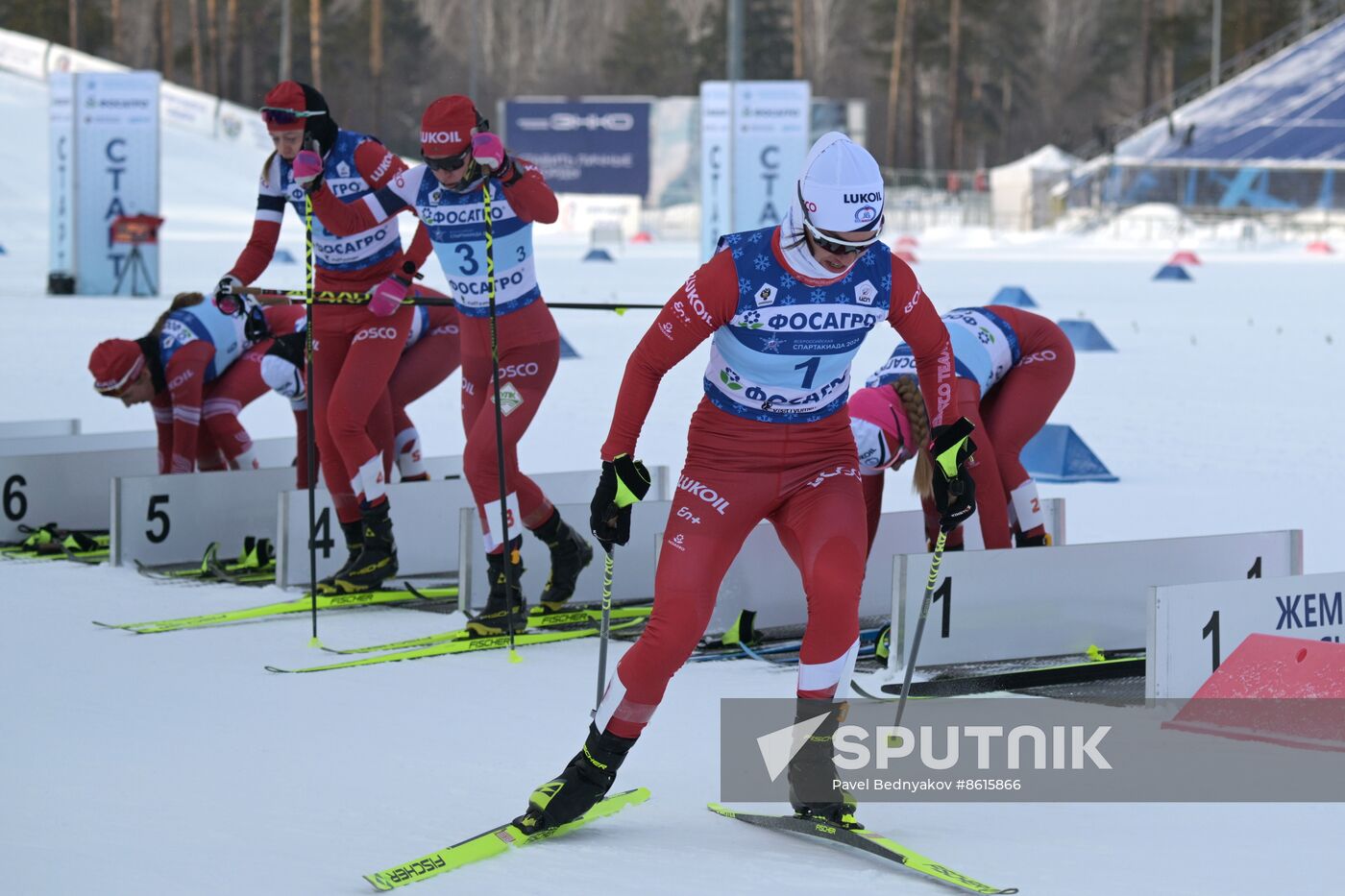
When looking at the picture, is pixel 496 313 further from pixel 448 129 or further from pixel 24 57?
pixel 24 57

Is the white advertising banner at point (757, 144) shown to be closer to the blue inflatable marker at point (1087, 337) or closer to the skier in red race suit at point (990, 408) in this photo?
the blue inflatable marker at point (1087, 337)

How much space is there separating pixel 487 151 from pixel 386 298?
1211 mm

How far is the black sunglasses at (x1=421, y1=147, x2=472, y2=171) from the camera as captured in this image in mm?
6750

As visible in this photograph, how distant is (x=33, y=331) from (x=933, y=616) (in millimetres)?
13449

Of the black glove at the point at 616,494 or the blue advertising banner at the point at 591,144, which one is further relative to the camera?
the blue advertising banner at the point at 591,144

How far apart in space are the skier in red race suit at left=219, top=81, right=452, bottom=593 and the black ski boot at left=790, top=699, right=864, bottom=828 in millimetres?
3602

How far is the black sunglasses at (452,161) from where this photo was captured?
6750 millimetres

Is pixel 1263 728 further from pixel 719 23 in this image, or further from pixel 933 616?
pixel 719 23

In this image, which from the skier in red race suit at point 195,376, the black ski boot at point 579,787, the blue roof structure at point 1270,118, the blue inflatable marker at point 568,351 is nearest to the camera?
the black ski boot at point 579,787

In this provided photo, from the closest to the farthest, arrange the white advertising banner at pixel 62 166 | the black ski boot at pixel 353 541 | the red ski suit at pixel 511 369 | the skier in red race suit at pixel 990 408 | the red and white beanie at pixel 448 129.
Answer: the skier in red race suit at pixel 990 408
the red and white beanie at pixel 448 129
the red ski suit at pixel 511 369
the black ski boot at pixel 353 541
the white advertising banner at pixel 62 166

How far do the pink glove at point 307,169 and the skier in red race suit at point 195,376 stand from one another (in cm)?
122

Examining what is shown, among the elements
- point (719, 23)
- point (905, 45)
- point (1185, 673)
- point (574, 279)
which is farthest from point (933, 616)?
point (719, 23)

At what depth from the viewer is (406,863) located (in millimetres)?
4125

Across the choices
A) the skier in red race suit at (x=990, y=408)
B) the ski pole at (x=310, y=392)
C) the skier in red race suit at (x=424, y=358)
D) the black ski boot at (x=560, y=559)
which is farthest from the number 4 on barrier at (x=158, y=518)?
the skier in red race suit at (x=990, y=408)
